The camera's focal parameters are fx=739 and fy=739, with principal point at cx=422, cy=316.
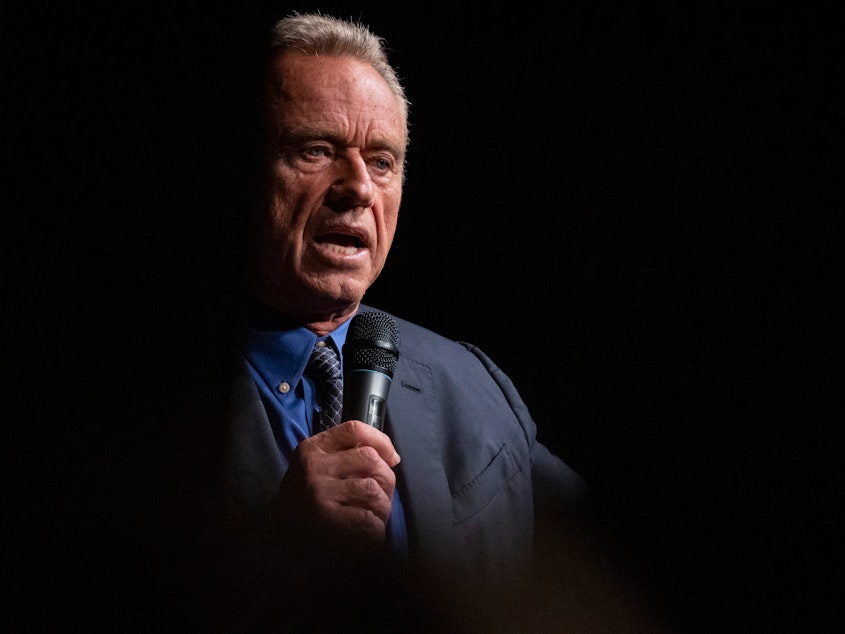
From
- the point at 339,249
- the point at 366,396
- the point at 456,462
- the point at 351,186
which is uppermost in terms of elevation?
the point at 351,186

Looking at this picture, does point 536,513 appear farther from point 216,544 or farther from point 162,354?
point 162,354

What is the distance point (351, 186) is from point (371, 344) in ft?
1.22

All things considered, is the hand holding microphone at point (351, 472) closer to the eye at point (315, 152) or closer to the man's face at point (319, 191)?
the man's face at point (319, 191)

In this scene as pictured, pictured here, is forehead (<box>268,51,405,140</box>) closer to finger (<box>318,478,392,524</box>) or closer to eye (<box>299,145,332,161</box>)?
Answer: eye (<box>299,145,332,161</box>)

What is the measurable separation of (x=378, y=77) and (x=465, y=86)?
12.6 inches

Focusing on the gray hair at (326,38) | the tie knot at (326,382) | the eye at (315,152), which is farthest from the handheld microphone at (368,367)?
the gray hair at (326,38)

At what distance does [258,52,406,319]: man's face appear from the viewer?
134 cm

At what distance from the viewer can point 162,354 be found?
1.31 meters

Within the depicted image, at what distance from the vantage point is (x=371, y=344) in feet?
3.59

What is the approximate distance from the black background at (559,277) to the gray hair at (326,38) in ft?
0.21

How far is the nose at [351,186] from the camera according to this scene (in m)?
1.34

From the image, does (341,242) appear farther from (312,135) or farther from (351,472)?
(351,472)

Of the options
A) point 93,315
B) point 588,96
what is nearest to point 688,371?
point 588,96

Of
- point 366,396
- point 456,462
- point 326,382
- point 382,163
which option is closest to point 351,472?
point 366,396
